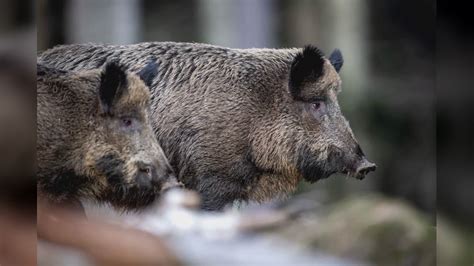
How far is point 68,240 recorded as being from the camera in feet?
7.03

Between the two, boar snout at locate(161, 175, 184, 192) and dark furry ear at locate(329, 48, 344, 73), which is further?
dark furry ear at locate(329, 48, 344, 73)

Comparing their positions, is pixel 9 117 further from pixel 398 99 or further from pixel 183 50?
pixel 398 99

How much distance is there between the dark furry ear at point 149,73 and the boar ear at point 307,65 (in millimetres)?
438

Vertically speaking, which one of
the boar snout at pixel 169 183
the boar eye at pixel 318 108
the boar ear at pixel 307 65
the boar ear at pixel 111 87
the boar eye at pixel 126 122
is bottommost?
the boar snout at pixel 169 183

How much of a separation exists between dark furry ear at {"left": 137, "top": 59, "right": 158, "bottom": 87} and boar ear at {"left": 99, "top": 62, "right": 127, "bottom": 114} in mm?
59

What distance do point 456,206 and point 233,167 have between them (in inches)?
29.2

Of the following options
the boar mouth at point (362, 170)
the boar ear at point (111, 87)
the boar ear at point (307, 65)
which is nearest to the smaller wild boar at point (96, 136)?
the boar ear at point (111, 87)

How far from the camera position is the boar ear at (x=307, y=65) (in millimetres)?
2639

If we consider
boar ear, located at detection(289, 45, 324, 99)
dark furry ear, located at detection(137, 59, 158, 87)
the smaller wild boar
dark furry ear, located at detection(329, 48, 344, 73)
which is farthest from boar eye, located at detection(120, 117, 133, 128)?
dark furry ear, located at detection(329, 48, 344, 73)

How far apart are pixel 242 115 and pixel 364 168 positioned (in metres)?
0.43

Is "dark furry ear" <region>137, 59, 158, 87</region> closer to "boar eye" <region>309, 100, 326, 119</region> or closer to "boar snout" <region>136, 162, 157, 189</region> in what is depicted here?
A: "boar snout" <region>136, 162, 157, 189</region>

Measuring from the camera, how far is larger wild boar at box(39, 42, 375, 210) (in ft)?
8.67

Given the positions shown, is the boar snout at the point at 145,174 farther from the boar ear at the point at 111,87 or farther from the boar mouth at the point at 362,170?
the boar mouth at the point at 362,170

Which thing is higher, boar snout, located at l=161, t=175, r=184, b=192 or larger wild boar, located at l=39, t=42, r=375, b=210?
larger wild boar, located at l=39, t=42, r=375, b=210
